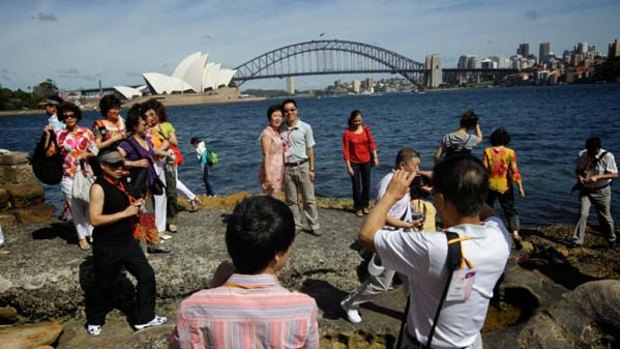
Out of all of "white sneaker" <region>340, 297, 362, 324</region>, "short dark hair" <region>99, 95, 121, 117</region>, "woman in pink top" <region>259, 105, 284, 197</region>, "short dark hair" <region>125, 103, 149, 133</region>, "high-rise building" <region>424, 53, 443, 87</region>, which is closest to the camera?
"white sneaker" <region>340, 297, 362, 324</region>

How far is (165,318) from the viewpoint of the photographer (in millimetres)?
3395

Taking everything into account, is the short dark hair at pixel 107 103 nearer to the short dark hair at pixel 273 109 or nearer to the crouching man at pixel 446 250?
the short dark hair at pixel 273 109

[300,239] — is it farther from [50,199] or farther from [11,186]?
[50,199]

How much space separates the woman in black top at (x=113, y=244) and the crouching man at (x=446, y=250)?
2.14 metres

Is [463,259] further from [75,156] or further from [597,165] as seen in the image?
[597,165]

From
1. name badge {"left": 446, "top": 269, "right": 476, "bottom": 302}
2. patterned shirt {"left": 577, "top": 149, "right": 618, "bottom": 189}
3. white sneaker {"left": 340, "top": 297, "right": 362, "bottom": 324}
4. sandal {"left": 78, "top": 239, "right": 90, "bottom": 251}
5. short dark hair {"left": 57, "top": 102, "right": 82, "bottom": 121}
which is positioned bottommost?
white sneaker {"left": 340, "top": 297, "right": 362, "bottom": 324}

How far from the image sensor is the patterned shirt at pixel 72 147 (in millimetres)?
4098

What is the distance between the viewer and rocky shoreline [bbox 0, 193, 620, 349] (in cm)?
308

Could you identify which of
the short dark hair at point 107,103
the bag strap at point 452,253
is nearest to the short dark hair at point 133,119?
the short dark hair at point 107,103

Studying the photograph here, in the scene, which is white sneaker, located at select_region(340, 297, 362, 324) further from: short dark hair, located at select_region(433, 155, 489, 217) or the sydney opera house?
the sydney opera house

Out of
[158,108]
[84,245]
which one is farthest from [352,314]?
[158,108]

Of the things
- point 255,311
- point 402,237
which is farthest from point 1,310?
point 402,237

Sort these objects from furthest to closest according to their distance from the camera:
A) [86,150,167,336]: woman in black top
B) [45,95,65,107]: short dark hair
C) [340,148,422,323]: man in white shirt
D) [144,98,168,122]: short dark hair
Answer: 1. [144,98,168,122]: short dark hair
2. [45,95,65,107]: short dark hair
3. [86,150,167,336]: woman in black top
4. [340,148,422,323]: man in white shirt

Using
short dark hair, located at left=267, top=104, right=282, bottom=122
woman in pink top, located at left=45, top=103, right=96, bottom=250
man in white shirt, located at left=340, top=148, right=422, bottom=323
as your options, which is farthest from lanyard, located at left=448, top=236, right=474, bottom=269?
woman in pink top, located at left=45, top=103, right=96, bottom=250
